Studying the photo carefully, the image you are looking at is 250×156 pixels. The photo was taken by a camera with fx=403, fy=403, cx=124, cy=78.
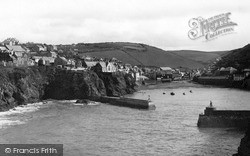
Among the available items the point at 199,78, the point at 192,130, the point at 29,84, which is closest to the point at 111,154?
the point at 192,130

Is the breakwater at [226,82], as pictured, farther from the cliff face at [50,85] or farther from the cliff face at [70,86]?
the cliff face at [70,86]

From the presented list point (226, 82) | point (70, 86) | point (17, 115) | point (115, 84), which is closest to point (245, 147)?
point (17, 115)

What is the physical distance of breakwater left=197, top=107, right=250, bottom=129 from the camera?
180 ft

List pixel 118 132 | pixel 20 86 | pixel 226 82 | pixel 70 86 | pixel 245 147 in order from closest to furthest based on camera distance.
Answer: pixel 245 147, pixel 118 132, pixel 20 86, pixel 70 86, pixel 226 82

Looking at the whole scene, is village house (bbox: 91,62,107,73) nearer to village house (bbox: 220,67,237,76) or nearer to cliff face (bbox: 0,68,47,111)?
cliff face (bbox: 0,68,47,111)

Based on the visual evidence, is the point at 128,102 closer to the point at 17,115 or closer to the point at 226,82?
the point at 17,115

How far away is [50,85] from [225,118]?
201ft

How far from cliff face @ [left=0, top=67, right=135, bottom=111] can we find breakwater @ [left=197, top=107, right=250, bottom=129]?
139 ft

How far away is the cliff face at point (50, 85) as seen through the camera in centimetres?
8881

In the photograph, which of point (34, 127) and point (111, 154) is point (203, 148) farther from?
point (34, 127)

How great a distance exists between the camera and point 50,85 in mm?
106938

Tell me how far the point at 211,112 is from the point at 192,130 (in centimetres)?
427

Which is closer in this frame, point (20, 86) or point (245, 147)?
point (245, 147)

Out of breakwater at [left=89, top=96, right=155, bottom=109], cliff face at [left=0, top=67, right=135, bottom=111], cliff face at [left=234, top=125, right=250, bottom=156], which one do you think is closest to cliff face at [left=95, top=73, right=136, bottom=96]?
cliff face at [left=0, top=67, right=135, bottom=111]
